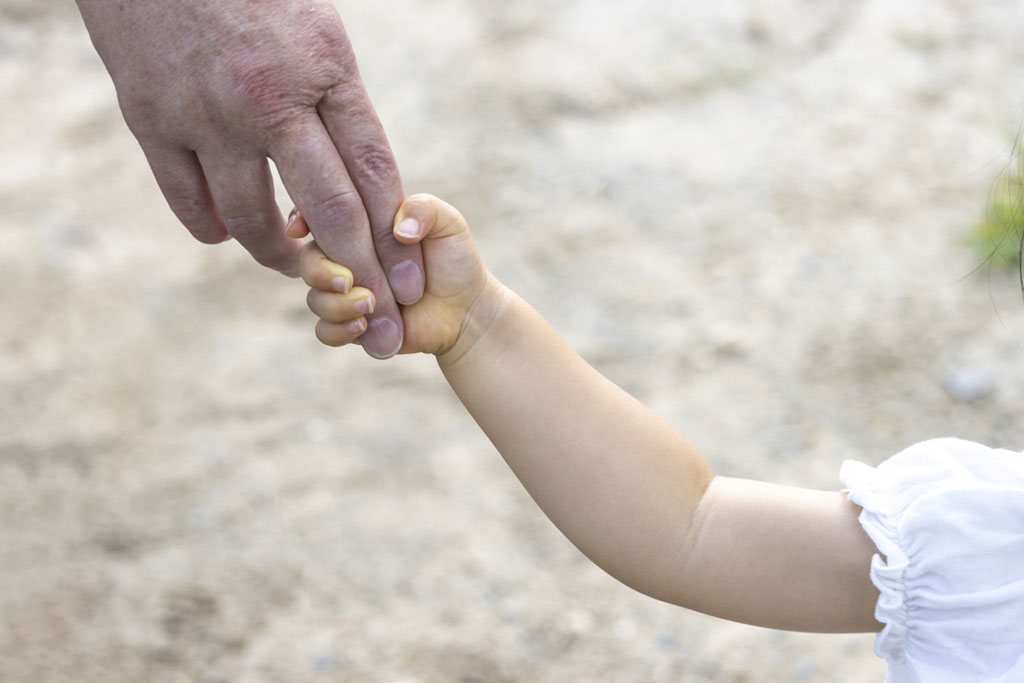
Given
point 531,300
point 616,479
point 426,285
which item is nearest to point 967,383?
point 531,300

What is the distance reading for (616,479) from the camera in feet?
3.35

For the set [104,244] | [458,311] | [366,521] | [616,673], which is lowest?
[616,673]

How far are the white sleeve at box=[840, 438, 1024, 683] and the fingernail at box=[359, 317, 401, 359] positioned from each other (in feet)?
1.51

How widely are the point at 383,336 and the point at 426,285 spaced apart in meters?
0.07

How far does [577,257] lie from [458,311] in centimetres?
118

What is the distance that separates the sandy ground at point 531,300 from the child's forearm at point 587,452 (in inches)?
22.5

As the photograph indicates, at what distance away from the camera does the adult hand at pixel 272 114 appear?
0.98 meters

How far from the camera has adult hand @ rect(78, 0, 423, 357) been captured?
98cm

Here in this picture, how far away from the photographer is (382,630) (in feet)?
5.20

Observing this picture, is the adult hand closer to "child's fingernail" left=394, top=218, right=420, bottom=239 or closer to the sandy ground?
"child's fingernail" left=394, top=218, right=420, bottom=239

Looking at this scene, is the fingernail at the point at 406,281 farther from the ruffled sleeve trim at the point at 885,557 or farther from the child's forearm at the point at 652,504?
the ruffled sleeve trim at the point at 885,557

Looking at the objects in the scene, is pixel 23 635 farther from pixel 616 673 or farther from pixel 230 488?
pixel 616 673

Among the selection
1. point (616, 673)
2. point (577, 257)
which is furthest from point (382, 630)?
point (577, 257)

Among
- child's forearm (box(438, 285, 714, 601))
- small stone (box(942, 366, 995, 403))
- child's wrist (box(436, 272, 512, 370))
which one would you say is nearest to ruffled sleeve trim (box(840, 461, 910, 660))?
child's forearm (box(438, 285, 714, 601))
